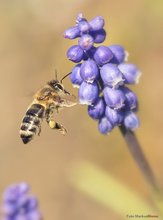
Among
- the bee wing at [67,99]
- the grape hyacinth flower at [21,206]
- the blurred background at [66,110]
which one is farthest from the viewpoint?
the blurred background at [66,110]

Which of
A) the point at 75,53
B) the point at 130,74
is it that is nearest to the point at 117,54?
the point at 130,74

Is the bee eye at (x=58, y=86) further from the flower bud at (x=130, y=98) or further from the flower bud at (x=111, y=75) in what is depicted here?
the flower bud at (x=111, y=75)

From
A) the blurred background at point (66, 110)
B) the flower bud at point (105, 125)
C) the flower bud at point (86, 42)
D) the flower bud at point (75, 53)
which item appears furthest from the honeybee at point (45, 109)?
the blurred background at point (66, 110)

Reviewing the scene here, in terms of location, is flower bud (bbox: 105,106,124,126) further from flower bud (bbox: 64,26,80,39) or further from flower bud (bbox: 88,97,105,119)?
flower bud (bbox: 64,26,80,39)

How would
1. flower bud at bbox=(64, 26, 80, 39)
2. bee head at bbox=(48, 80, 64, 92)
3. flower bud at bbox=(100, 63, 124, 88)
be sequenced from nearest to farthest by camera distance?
flower bud at bbox=(100, 63, 124, 88) < flower bud at bbox=(64, 26, 80, 39) < bee head at bbox=(48, 80, 64, 92)

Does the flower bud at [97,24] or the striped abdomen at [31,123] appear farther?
the striped abdomen at [31,123]

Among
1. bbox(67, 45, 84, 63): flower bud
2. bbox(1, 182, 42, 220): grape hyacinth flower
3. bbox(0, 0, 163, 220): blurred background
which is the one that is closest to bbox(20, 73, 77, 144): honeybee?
bbox(1, 182, 42, 220): grape hyacinth flower

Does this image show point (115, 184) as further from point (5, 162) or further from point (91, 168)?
point (5, 162)

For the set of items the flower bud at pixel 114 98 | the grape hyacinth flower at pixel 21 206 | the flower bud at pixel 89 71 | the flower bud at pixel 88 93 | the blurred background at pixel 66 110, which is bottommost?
the grape hyacinth flower at pixel 21 206
